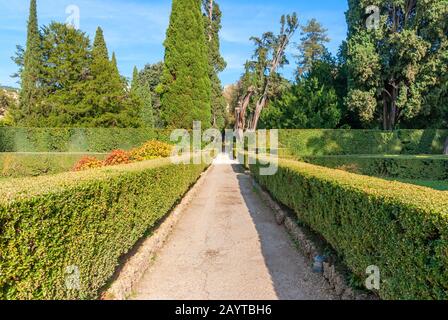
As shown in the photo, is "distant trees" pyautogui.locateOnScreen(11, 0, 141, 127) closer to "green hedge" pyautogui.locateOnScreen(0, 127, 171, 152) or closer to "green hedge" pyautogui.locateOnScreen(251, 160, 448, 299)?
"green hedge" pyautogui.locateOnScreen(0, 127, 171, 152)

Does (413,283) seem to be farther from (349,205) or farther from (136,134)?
(136,134)

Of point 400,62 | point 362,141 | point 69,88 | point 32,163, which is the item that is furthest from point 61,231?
point 69,88

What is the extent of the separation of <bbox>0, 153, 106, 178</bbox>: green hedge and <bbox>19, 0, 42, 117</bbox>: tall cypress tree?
12688 mm

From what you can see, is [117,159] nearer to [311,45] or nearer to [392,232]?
[392,232]

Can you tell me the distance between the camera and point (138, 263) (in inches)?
184

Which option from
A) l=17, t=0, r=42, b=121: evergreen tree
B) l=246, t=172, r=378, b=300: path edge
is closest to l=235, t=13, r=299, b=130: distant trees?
l=17, t=0, r=42, b=121: evergreen tree

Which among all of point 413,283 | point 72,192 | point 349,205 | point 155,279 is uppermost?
point 72,192

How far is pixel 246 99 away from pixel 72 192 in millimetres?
37421

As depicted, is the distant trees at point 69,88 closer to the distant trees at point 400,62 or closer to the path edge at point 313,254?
the distant trees at point 400,62

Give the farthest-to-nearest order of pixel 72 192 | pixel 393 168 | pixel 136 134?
1. pixel 136 134
2. pixel 393 168
3. pixel 72 192

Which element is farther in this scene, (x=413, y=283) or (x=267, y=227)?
(x=267, y=227)

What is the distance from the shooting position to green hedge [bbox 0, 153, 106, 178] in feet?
58.4

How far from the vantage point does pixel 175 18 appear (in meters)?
24.1

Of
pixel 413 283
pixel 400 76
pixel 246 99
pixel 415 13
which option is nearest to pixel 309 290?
pixel 413 283
